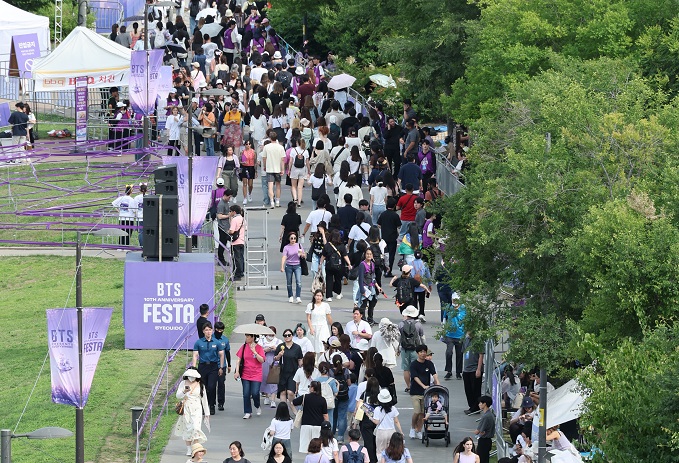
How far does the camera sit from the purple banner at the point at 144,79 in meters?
41.8

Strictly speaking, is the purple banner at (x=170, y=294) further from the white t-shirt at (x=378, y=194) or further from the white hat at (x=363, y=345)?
the white t-shirt at (x=378, y=194)

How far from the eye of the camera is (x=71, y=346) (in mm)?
21656

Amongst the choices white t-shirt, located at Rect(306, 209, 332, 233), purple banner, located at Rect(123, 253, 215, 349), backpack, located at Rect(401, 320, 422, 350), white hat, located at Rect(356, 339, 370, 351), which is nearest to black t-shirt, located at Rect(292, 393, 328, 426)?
white hat, located at Rect(356, 339, 370, 351)

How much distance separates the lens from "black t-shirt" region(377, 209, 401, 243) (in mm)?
31984

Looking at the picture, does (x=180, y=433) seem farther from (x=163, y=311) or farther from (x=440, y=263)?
(x=440, y=263)

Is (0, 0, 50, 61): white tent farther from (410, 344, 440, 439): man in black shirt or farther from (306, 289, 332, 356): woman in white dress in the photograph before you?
(410, 344, 440, 439): man in black shirt

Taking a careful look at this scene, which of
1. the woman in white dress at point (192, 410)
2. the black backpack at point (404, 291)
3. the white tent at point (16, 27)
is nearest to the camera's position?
the woman in white dress at point (192, 410)

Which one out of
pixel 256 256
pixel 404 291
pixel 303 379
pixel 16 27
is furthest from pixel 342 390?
pixel 16 27

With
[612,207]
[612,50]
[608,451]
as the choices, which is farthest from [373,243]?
[608,451]

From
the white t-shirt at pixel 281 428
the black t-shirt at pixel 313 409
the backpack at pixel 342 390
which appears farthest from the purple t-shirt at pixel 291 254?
the white t-shirt at pixel 281 428

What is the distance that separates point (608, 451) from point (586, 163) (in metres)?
7.42

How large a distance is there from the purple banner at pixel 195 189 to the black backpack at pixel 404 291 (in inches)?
184

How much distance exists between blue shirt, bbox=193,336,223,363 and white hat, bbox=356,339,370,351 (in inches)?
89.3

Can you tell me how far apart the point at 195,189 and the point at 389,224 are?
13.5 ft
